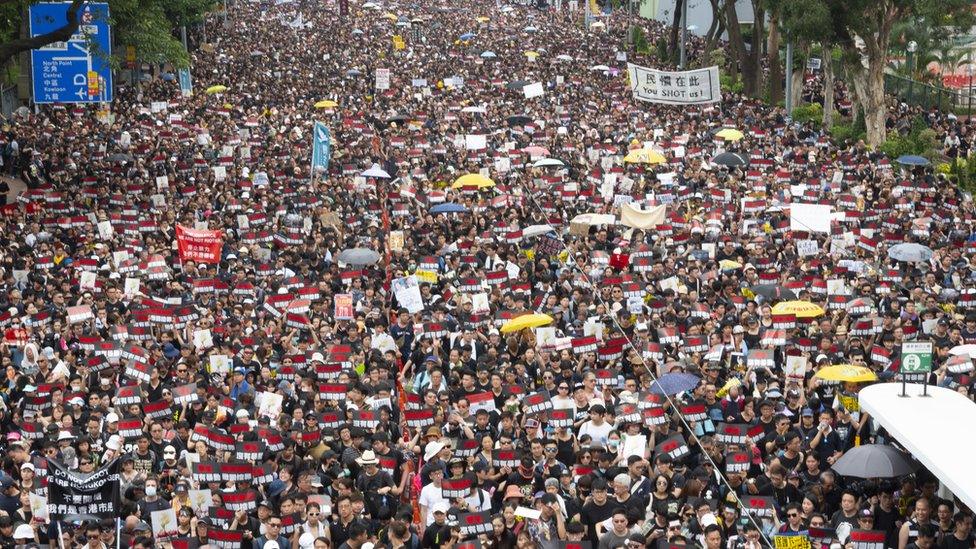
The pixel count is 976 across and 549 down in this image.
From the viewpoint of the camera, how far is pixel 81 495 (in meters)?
13.8

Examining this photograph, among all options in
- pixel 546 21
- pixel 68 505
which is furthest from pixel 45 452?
pixel 546 21

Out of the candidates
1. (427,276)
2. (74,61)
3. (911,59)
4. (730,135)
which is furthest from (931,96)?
(427,276)

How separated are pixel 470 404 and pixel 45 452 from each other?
4132 millimetres

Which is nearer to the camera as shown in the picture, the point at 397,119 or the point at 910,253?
the point at 910,253

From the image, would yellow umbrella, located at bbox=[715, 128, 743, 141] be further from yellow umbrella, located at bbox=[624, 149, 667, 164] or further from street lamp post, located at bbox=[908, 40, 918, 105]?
street lamp post, located at bbox=[908, 40, 918, 105]

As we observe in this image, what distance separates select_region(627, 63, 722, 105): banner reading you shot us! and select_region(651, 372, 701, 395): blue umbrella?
87.5ft

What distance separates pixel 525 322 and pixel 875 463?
6347 millimetres

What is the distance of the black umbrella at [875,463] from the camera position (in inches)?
523

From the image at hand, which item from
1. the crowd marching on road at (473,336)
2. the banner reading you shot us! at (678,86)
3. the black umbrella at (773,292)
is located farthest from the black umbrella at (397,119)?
the black umbrella at (773,292)

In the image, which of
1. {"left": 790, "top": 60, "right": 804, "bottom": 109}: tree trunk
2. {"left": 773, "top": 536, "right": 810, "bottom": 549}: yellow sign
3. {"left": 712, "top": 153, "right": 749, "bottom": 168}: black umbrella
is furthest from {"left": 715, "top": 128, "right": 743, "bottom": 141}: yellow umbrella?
{"left": 773, "top": 536, "right": 810, "bottom": 549}: yellow sign

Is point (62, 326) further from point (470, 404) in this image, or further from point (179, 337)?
point (470, 404)

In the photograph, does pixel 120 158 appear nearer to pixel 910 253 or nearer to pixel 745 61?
pixel 910 253

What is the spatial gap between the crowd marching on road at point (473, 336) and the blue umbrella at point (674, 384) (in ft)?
0.12

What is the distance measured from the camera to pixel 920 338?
18.2 metres
